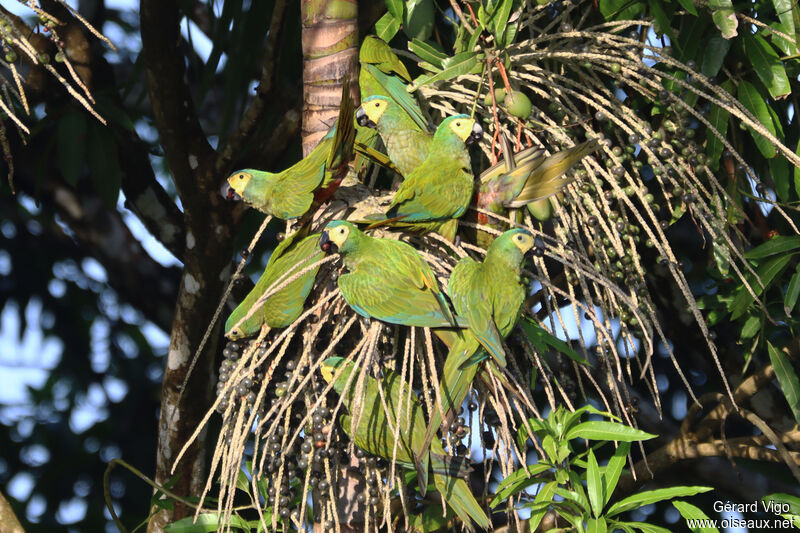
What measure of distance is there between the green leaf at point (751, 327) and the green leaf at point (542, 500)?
1.01 meters

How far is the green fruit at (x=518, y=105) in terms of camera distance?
5.22 feet

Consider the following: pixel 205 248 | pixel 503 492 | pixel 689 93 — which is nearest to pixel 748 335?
pixel 689 93

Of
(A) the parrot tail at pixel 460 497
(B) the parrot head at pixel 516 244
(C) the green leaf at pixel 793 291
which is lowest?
(A) the parrot tail at pixel 460 497

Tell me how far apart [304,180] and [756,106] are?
43.9 inches

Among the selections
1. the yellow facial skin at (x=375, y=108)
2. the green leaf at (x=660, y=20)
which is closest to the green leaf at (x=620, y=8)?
the green leaf at (x=660, y=20)

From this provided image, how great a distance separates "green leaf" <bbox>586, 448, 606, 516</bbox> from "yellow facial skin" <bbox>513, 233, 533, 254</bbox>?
18.9 inches

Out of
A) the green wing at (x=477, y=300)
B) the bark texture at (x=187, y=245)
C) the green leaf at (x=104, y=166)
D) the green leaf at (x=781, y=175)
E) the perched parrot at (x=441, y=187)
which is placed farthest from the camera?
the green leaf at (x=104, y=166)

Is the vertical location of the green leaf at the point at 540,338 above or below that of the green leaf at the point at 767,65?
below

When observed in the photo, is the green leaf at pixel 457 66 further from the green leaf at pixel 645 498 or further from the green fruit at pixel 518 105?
the green leaf at pixel 645 498

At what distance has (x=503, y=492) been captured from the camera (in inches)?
59.4

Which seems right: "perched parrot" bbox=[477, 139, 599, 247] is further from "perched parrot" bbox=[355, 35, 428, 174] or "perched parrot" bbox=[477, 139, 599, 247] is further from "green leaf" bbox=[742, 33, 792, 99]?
"green leaf" bbox=[742, 33, 792, 99]

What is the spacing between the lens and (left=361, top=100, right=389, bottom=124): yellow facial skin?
166 centimetres

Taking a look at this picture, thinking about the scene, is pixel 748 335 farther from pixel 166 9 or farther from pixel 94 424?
pixel 94 424

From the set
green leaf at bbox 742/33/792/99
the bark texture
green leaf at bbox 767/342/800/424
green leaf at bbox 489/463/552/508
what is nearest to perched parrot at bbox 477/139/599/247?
green leaf at bbox 489/463/552/508
